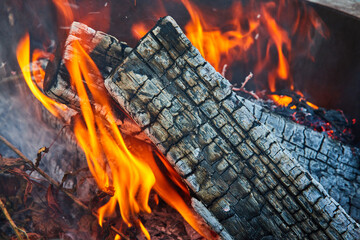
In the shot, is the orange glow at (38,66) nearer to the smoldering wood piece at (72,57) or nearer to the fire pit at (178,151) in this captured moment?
the fire pit at (178,151)

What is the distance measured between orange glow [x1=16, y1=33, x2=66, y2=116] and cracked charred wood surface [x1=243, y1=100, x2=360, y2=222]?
5.96 ft

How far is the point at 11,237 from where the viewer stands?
2.21 m

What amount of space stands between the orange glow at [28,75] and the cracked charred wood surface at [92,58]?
2.26 feet

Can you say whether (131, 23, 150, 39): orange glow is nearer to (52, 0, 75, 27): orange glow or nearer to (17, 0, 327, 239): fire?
(17, 0, 327, 239): fire

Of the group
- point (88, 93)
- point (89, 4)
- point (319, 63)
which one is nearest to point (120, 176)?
point (88, 93)

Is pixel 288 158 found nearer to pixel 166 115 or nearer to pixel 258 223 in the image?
pixel 258 223

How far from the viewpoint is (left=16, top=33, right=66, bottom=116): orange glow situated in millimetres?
2523

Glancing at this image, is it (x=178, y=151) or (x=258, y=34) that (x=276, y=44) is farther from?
(x=178, y=151)

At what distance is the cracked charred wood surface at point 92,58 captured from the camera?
1803 mm

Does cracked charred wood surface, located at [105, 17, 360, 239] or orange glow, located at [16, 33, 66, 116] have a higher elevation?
cracked charred wood surface, located at [105, 17, 360, 239]

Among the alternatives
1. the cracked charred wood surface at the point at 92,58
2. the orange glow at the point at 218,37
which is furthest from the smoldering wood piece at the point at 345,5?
the cracked charred wood surface at the point at 92,58

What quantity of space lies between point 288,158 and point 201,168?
1.97 feet

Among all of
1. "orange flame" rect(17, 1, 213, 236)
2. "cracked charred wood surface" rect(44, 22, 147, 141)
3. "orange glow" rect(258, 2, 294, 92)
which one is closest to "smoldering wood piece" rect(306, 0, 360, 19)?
"orange glow" rect(258, 2, 294, 92)

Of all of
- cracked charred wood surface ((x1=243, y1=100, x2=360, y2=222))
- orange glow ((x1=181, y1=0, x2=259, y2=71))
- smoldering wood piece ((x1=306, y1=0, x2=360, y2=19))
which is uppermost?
smoldering wood piece ((x1=306, y1=0, x2=360, y2=19))
